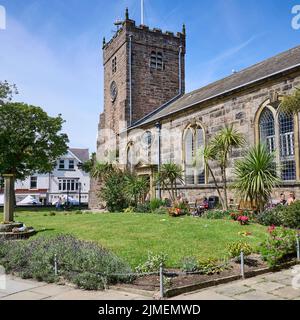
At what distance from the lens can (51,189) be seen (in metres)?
52.7

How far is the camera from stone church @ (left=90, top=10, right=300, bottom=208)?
53.0ft

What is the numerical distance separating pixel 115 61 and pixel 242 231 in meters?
28.0

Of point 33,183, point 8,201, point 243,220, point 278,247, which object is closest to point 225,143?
point 243,220

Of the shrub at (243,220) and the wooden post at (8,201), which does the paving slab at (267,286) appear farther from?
the wooden post at (8,201)

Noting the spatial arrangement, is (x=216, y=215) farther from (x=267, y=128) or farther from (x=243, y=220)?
(x=267, y=128)

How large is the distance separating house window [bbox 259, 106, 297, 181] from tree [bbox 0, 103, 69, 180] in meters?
23.7

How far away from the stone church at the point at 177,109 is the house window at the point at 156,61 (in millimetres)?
102

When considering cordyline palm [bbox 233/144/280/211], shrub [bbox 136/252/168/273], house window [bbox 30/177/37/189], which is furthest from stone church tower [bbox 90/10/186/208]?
shrub [bbox 136/252/168/273]

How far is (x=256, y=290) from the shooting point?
20.1 feet

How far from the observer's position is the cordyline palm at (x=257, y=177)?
1359 cm

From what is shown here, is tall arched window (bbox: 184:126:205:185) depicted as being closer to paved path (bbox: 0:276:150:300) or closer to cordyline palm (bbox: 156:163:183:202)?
cordyline palm (bbox: 156:163:183:202)

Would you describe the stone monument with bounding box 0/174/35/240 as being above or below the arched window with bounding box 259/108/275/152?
below

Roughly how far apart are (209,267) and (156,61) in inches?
1146
